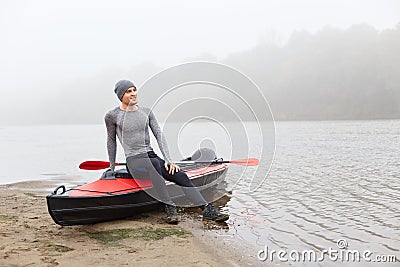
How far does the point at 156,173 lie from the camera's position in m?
6.50

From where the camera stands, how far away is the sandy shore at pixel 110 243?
4.56 meters

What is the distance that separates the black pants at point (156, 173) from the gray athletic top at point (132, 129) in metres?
0.12

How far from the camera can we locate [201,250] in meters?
5.14

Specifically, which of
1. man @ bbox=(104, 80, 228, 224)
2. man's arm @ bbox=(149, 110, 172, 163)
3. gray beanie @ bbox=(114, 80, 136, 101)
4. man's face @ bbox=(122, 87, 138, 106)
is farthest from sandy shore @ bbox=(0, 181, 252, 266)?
gray beanie @ bbox=(114, 80, 136, 101)

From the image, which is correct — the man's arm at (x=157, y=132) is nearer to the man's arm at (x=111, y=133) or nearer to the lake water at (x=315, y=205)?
the man's arm at (x=111, y=133)

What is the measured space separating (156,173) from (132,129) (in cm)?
87

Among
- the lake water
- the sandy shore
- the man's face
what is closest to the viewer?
the sandy shore

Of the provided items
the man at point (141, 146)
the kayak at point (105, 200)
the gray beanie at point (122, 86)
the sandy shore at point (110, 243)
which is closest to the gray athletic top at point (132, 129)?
the man at point (141, 146)

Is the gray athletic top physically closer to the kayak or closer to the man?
the man

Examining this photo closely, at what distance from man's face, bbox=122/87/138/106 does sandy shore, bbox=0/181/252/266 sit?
1.99m

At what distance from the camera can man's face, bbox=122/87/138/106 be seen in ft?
20.0

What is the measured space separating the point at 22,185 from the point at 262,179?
7.72m

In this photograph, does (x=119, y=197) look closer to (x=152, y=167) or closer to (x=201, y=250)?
(x=152, y=167)

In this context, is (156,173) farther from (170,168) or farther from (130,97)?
(130,97)
